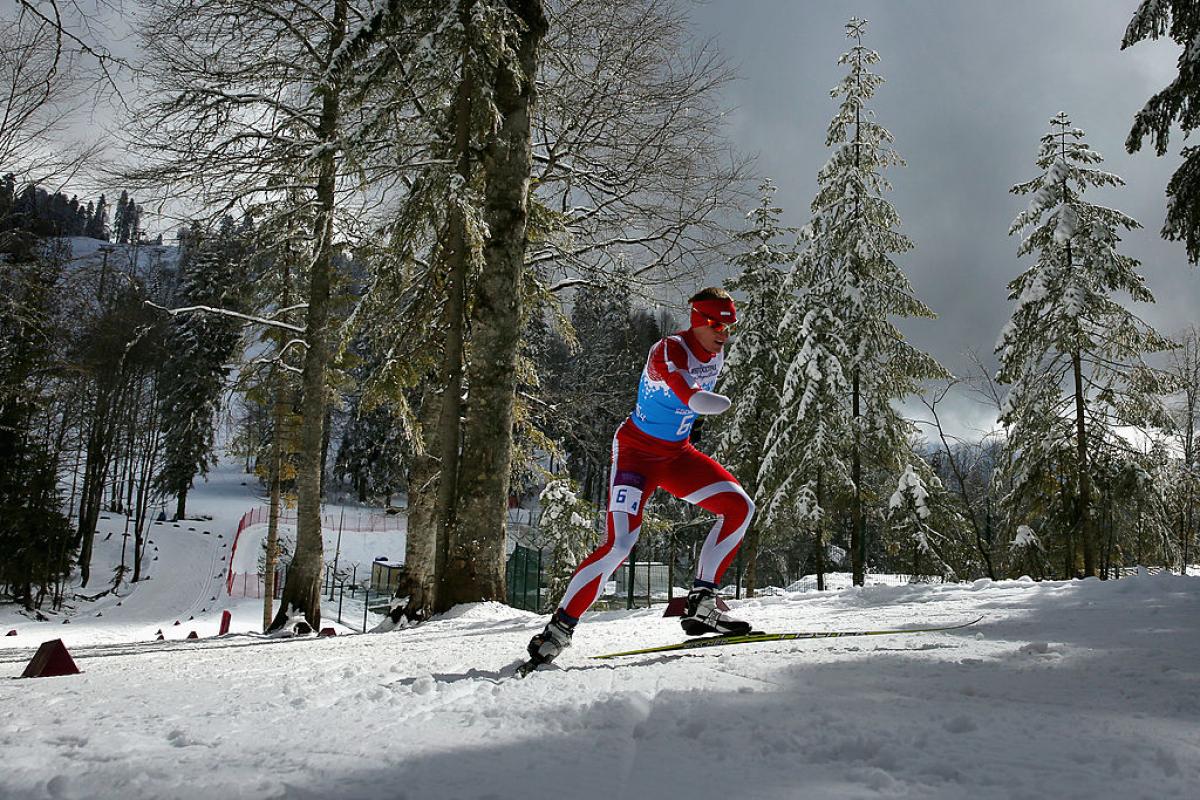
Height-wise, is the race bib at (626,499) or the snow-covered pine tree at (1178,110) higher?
the snow-covered pine tree at (1178,110)

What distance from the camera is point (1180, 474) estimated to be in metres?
19.7

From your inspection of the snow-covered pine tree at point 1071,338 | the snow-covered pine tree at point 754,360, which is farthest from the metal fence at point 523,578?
the snow-covered pine tree at point 1071,338

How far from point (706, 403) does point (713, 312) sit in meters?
0.61

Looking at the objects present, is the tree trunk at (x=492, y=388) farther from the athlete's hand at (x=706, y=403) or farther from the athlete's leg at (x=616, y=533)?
the athlete's hand at (x=706, y=403)

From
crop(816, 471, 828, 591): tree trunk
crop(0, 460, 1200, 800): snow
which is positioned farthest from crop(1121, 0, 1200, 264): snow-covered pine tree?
crop(816, 471, 828, 591): tree trunk

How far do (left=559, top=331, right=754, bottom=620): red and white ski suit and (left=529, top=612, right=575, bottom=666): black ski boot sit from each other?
8 centimetres

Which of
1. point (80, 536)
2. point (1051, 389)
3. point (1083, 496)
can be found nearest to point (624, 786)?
point (1083, 496)

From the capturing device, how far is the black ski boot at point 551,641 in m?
3.81

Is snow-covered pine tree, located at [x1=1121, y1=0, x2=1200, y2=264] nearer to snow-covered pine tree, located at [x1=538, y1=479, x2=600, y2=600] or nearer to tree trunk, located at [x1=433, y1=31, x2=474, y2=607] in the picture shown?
tree trunk, located at [x1=433, y1=31, x2=474, y2=607]

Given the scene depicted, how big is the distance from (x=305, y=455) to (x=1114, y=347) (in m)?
20.1

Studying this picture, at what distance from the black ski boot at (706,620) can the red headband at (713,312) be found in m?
1.73

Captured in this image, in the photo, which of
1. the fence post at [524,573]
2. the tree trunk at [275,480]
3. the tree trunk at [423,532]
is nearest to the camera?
the tree trunk at [423,532]

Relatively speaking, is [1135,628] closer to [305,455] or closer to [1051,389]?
[305,455]

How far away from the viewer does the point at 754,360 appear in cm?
2506
